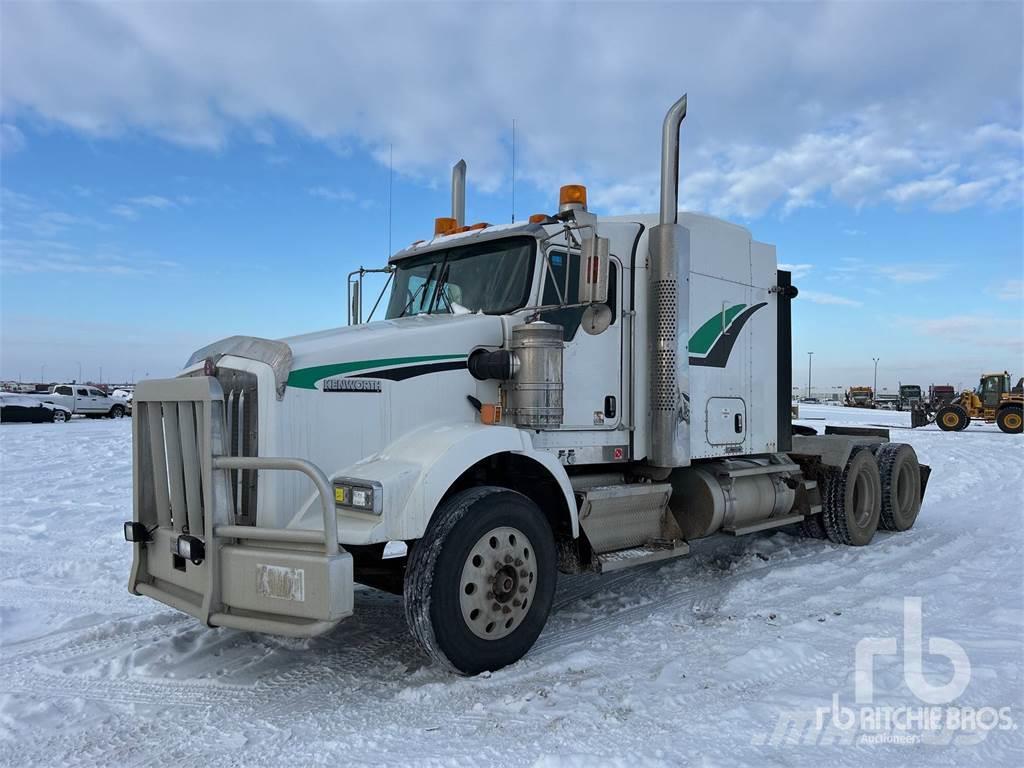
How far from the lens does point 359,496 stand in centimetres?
397

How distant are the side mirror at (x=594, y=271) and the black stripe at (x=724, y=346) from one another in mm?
1897

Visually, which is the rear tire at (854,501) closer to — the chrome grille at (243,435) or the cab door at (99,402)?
the chrome grille at (243,435)

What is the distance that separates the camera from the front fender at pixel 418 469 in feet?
13.1

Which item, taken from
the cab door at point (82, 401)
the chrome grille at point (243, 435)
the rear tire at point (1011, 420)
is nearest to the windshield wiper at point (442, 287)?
the chrome grille at point (243, 435)

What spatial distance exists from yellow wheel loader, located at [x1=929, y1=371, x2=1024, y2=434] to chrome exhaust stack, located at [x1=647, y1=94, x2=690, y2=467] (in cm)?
2966

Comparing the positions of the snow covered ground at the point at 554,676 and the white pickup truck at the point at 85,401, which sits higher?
the white pickup truck at the point at 85,401

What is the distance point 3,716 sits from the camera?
12.0ft

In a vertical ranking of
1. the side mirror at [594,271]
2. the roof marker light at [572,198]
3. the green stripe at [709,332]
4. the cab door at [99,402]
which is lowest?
the cab door at [99,402]

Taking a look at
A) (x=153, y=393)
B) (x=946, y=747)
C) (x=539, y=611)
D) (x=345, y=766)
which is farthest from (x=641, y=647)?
(x=153, y=393)

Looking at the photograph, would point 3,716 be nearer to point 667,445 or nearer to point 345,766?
point 345,766

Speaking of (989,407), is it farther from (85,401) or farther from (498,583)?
(85,401)

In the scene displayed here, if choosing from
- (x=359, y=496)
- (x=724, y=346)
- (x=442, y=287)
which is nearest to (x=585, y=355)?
(x=442, y=287)

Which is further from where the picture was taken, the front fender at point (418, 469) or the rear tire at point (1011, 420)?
the rear tire at point (1011, 420)

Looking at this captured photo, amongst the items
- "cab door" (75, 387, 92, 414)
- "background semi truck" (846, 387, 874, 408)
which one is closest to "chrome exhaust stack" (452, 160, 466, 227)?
"cab door" (75, 387, 92, 414)
